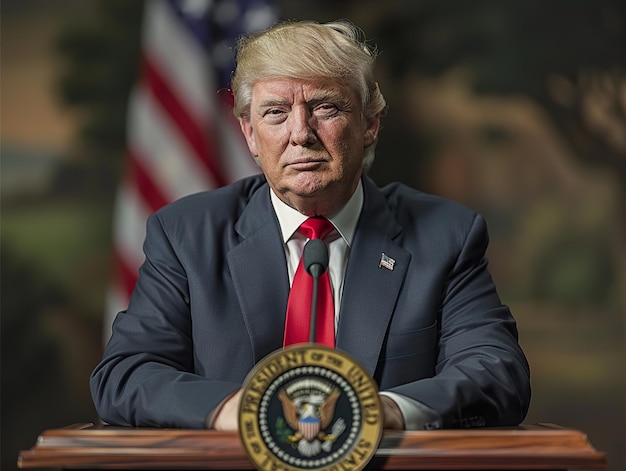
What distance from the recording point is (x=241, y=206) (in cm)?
281

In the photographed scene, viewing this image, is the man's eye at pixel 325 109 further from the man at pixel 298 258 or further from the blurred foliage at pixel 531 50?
the blurred foliage at pixel 531 50

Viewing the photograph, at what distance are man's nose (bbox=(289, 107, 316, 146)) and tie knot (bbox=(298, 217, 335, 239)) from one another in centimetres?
24

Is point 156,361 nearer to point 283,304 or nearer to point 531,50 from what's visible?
point 283,304

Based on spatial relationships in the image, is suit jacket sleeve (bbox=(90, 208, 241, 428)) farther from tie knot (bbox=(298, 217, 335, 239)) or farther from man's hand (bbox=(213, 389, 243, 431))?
tie knot (bbox=(298, 217, 335, 239))

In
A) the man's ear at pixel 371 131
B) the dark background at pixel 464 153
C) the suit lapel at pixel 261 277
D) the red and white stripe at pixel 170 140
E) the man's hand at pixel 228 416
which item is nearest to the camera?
the man's hand at pixel 228 416

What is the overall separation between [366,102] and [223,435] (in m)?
1.25

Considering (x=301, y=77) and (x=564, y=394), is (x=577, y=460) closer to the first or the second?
(x=301, y=77)

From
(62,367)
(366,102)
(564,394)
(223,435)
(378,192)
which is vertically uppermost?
(366,102)

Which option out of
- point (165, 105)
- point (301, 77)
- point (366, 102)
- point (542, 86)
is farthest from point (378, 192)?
point (542, 86)

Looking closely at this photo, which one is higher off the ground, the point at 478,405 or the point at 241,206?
the point at 241,206

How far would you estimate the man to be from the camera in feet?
8.25

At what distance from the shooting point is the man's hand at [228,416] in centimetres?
193

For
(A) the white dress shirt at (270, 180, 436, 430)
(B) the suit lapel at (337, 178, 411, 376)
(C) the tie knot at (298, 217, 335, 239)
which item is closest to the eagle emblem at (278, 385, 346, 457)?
(B) the suit lapel at (337, 178, 411, 376)

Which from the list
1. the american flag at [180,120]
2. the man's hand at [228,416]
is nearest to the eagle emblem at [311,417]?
the man's hand at [228,416]
